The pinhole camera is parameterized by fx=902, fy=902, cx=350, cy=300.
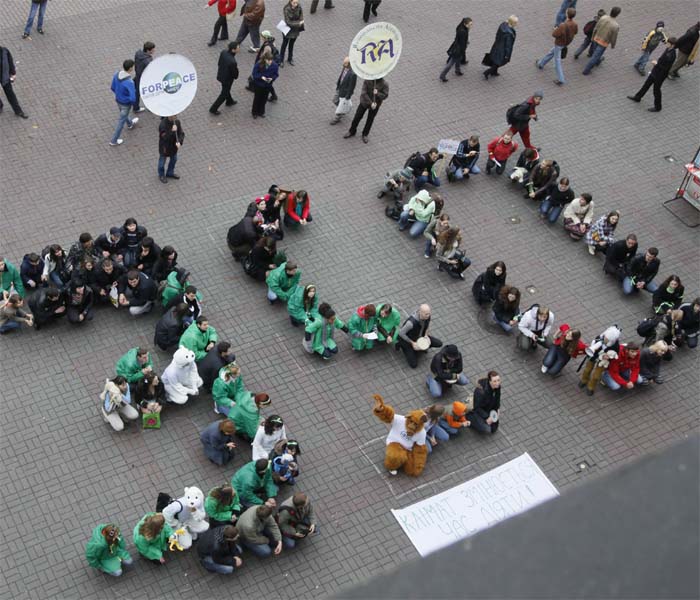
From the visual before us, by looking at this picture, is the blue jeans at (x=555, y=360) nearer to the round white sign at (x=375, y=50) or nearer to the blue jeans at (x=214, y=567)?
the blue jeans at (x=214, y=567)

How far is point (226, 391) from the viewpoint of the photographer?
1245 centimetres

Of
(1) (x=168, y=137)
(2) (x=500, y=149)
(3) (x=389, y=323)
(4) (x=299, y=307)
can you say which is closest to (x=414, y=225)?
(2) (x=500, y=149)

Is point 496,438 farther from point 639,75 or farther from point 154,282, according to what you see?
point 639,75

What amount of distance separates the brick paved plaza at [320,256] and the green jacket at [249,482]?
2.19ft

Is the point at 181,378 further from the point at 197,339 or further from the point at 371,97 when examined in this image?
the point at 371,97

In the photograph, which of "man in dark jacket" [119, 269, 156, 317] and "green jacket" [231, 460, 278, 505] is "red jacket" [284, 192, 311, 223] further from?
"green jacket" [231, 460, 278, 505]

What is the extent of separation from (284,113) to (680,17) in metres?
11.2

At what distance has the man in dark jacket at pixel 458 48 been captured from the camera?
19.3m

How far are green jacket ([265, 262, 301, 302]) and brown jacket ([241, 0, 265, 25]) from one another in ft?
23.8

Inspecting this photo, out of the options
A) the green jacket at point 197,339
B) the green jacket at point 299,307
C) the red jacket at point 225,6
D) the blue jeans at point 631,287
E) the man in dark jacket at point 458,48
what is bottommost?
the green jacket at point 197,339

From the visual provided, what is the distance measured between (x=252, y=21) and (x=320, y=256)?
6.48m

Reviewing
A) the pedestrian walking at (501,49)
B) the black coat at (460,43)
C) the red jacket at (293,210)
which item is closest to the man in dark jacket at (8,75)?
the red jacket at (293,210)

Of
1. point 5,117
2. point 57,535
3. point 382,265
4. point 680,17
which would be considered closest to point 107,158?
point 5,117

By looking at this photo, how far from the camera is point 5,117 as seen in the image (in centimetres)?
1730
